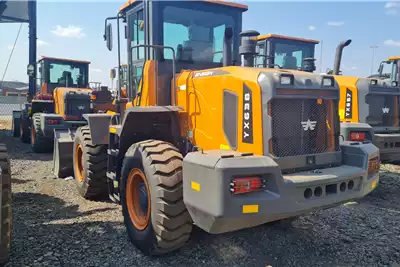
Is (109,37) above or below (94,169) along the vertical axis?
above

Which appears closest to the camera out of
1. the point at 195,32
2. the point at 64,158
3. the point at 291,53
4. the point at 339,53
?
the point at 195,32

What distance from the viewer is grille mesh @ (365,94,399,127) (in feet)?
25.6

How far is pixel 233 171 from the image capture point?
111 inches

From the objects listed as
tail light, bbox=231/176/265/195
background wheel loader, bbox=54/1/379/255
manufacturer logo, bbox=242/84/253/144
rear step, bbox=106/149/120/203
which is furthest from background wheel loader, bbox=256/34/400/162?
tail light, bbox=231/176/265/195

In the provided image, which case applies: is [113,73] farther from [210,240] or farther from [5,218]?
[210,240]

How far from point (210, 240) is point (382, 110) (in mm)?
5746

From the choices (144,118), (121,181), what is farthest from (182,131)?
(121,181)

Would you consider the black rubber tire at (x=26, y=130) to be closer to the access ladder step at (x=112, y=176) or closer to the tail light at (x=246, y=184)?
the access ladder step at (x=112, y=176)

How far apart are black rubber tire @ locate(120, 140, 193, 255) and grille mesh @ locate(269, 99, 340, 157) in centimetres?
98

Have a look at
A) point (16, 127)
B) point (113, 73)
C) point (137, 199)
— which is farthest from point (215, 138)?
point (16, 127)

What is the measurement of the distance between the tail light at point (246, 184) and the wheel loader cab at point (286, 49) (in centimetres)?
739

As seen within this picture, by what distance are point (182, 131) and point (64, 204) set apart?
2501mm

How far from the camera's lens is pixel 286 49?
1041 centimetres

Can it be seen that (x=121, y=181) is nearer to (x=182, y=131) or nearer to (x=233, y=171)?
(x=182, y=131)
